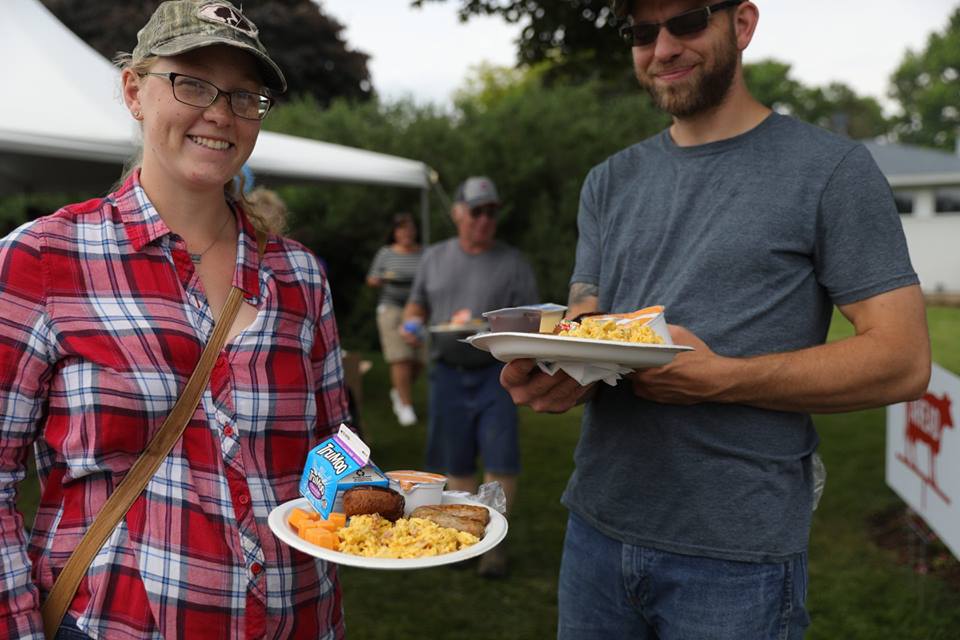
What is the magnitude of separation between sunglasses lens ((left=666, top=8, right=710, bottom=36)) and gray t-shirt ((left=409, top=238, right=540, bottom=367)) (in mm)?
3323

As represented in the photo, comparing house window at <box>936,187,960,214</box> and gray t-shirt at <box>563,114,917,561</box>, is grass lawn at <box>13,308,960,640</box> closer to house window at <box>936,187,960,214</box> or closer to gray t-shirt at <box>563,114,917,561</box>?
gray t-shirt at <box>563,114,917,561</box>

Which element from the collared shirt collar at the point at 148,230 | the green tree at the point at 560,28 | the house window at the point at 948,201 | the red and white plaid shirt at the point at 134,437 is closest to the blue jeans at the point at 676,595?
the red and white plaid shirt at the point at 134,437

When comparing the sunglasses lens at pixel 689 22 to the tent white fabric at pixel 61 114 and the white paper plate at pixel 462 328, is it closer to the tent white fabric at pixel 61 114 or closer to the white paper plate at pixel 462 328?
the white paper plate at pixel 462 328

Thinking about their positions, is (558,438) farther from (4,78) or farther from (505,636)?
(4,78)

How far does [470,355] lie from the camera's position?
16.6ft

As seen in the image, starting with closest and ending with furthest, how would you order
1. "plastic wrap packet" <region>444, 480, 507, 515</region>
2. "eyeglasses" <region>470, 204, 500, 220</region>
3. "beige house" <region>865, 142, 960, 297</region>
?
"plastic wrap packet" <region>444, 480, 507, 515</region>, "eyeglasses" <region>470, 204, 500, 220</region>, "beige house" <region>865, 142, 960, 297</region>

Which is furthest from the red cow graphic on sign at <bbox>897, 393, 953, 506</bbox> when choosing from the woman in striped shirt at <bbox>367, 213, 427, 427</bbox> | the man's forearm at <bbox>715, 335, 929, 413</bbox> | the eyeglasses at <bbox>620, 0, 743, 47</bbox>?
the woman in striped shirt at <bbox>367, 213, 427, 427</bbox>

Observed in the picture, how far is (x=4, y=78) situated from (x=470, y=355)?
4.16 meters

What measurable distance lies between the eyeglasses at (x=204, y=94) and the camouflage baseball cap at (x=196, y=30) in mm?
58

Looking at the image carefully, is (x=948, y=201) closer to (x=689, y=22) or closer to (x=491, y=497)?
(x=689, y=22)

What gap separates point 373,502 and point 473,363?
352cm

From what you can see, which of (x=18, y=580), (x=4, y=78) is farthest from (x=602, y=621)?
(x=4, y=78)

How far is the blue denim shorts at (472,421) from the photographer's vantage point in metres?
5.13

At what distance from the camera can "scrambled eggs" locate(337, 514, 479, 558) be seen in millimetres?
1455
